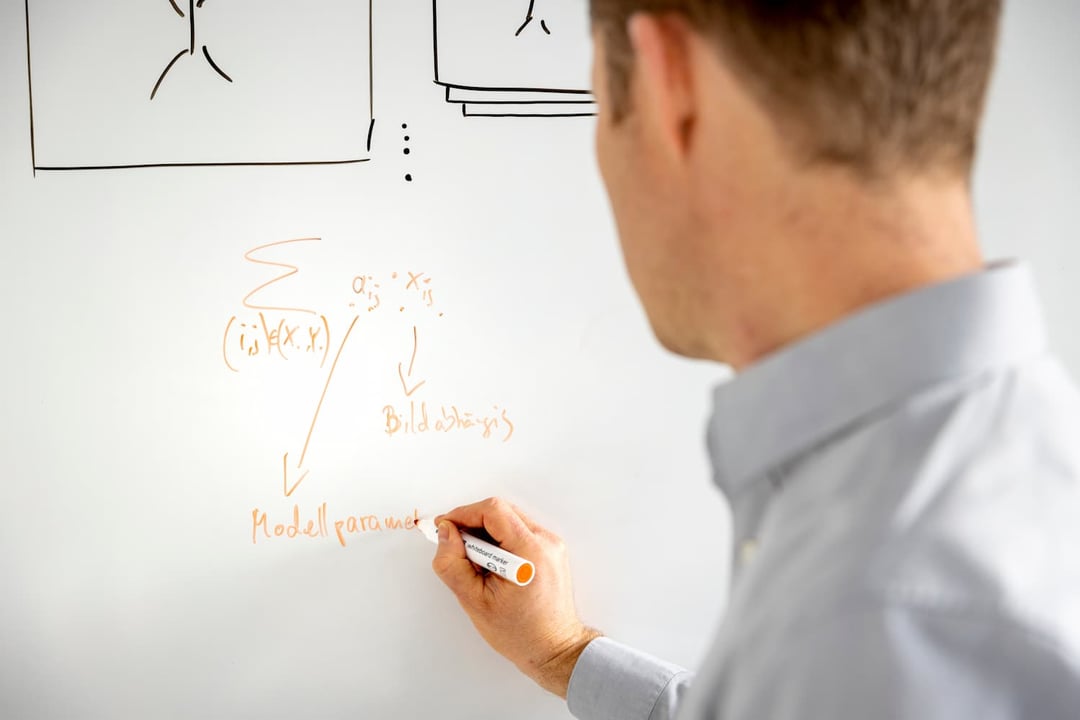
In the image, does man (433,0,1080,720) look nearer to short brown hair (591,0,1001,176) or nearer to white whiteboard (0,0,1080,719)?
short brown hair (591,0,1001,176)

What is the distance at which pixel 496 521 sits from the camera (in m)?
0.76

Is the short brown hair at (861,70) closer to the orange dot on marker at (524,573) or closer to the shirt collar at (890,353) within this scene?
the shirt collar at (890,353)

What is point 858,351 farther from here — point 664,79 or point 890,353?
point 664,79

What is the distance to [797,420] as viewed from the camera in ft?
1.40

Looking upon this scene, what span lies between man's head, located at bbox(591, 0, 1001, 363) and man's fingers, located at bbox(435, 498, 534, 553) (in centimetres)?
37

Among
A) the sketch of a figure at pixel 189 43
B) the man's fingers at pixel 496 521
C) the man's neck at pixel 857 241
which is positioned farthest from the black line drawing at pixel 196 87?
the man's neck at pixel 857 241

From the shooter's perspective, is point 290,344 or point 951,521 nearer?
point 951,521

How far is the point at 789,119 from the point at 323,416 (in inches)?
19.2

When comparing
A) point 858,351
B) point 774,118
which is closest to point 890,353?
point 858,351

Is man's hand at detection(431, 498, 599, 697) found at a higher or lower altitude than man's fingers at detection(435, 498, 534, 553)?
lower

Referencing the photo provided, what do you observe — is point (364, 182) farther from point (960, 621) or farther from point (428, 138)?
point (960, 621)

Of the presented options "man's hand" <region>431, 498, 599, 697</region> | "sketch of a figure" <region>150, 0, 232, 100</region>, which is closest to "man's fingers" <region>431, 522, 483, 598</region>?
"man's hand" <region>431, 498, 599, 697</region>

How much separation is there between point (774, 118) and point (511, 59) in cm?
42

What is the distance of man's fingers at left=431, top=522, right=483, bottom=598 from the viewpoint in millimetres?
740
